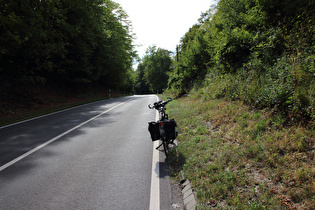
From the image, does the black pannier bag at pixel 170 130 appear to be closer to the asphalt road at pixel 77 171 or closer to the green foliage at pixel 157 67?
the asphalt road at pixel 77 171

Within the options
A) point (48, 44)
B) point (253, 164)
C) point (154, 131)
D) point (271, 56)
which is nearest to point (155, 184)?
point (154, 131)

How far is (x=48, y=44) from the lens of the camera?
44.3ft

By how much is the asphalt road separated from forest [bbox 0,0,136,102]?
7113mm

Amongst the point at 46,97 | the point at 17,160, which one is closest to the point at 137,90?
the point at 46,97

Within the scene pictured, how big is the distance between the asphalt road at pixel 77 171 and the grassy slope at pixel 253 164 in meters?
0.72

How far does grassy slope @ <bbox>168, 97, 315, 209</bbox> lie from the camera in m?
2.58

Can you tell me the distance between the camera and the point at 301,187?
8.38 feet

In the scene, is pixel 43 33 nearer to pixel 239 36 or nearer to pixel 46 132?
pixel 46 132

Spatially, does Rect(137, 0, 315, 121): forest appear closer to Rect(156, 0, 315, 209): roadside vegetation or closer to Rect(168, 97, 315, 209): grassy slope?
Rect(156, 0, 315, 209): roadside vegetation

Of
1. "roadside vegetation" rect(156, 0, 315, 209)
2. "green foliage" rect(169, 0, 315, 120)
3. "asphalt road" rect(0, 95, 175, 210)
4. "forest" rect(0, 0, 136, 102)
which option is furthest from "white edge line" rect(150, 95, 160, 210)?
"forest" rect(0, 0, 136, 102)

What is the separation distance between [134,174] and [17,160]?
2886 mm

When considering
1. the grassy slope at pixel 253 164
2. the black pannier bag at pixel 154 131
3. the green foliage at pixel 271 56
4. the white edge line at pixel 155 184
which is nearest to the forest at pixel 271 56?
the green foliage at pixel 271 56

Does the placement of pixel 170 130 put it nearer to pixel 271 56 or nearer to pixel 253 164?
pixel 253 164

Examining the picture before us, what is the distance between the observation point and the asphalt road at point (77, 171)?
9.77 ft
